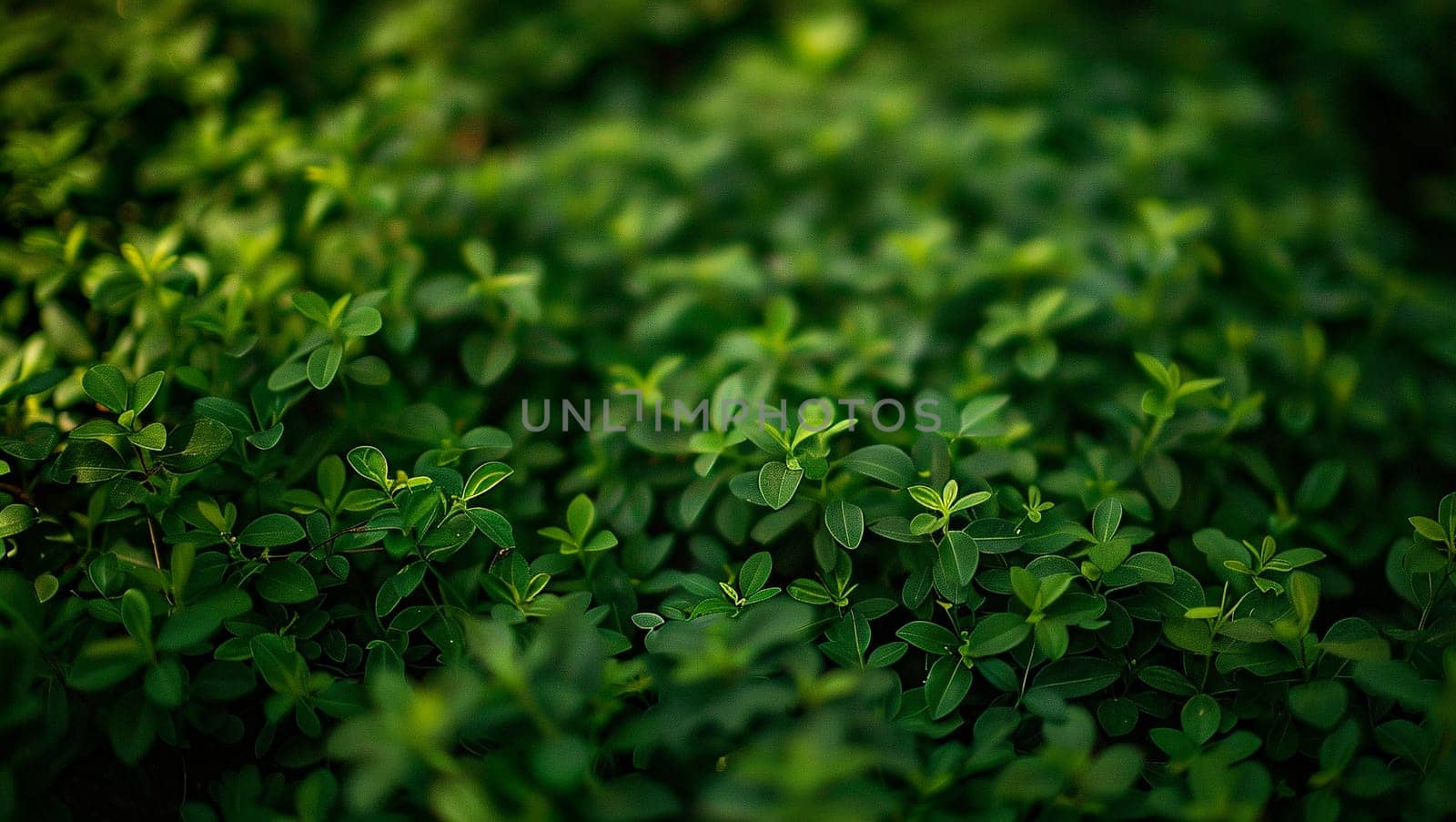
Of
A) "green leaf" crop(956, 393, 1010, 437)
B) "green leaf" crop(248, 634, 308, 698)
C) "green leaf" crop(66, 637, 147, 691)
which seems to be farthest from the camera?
"green leaf" crop(956, 393, 1010, 437)

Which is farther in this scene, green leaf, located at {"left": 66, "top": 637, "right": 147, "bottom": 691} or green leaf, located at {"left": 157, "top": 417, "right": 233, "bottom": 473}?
green leaf, located at {"left": 157, "top": 417, "right": 233, "bottom": 473}

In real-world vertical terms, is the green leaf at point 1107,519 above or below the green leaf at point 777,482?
below

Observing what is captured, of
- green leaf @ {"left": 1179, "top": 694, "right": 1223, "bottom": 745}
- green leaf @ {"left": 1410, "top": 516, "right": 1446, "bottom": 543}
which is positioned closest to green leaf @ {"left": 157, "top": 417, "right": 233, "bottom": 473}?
green leaf @ {"left": 1179, "top": 694, "right": 1223, "bottom": 745}

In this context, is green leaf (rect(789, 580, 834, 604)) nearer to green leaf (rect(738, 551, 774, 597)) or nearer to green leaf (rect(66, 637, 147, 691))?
green leaf (rect(738, 551, 774, 597))

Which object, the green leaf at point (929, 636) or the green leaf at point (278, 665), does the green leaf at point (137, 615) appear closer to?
the green leaf at point (278, 665)

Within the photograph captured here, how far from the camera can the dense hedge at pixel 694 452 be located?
1081mm

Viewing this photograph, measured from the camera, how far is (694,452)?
150 cm

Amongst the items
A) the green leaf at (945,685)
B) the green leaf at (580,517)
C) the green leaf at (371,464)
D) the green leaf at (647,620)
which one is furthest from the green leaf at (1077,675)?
the green leaf at (371,464)

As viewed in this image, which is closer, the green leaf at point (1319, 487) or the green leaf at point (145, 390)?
the green leaf at point (145, 390)

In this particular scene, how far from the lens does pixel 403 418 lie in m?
1.44

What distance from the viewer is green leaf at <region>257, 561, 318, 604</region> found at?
1210mm

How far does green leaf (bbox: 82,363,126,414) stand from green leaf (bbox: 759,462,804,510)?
1.03m

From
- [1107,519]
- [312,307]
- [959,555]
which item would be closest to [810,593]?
[959,555]

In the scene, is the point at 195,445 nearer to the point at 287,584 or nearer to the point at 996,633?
the point at 287,584
